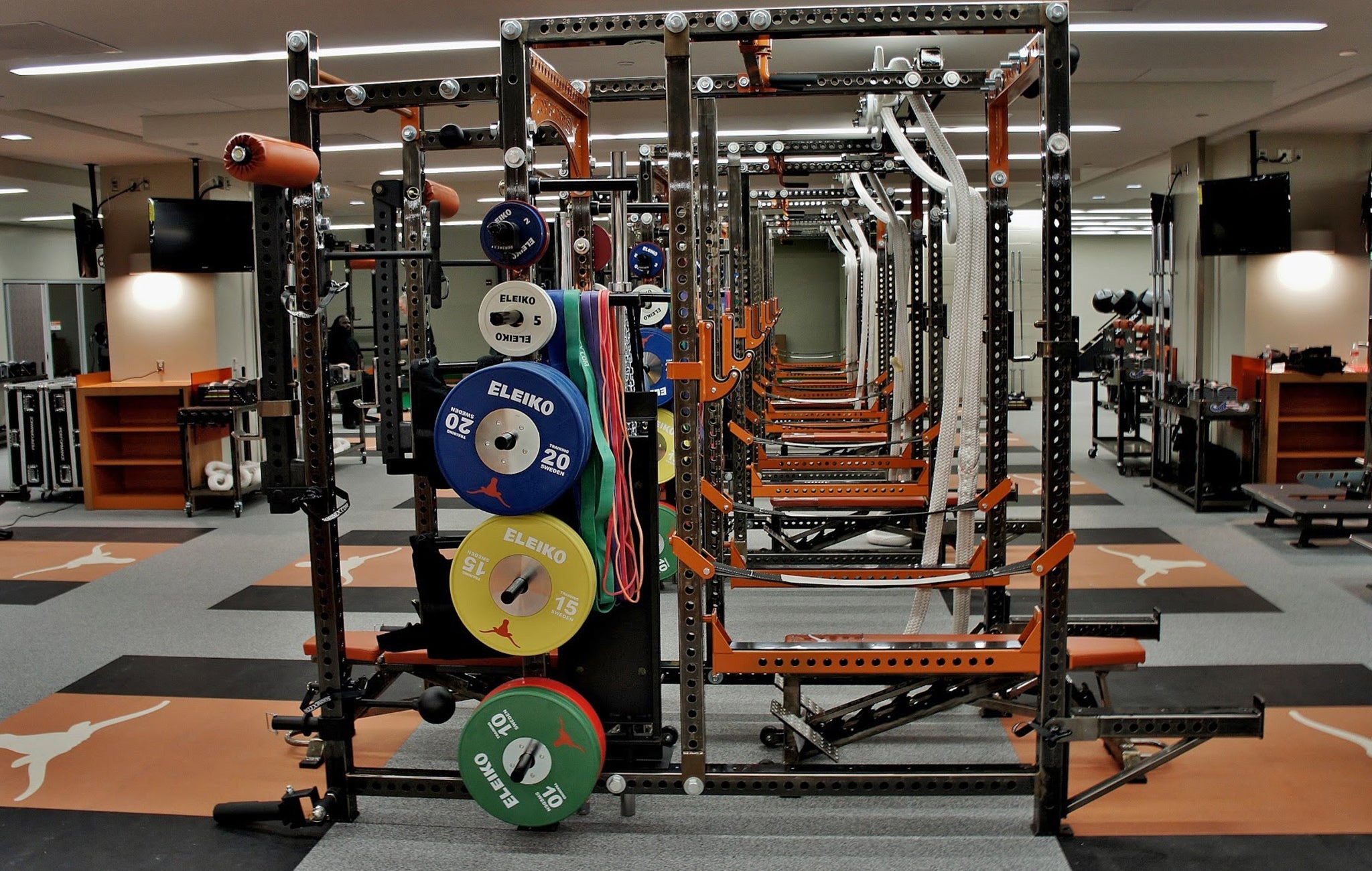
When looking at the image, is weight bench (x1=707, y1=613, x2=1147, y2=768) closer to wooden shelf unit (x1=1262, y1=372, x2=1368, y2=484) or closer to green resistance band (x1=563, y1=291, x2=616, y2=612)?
green resistance band (x1=563, y1=291, x2=616, y2=612)

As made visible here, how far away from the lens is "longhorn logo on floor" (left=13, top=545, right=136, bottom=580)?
A: 21.1ft

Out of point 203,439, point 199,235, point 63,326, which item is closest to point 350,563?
point 203,439

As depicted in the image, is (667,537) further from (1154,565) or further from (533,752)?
(1154,565)

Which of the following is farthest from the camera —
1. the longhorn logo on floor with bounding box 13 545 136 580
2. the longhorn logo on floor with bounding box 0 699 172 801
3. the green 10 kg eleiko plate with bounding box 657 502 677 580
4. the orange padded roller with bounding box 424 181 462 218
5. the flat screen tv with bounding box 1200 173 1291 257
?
the flat screen tv with bounding box 1200 173 1291 257

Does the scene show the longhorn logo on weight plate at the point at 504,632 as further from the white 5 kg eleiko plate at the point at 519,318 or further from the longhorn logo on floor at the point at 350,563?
the longhorn logo on floor at the point at 350,563

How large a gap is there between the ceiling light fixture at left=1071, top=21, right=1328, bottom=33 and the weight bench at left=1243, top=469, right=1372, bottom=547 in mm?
2650

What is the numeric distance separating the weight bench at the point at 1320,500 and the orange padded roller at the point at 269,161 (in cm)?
591

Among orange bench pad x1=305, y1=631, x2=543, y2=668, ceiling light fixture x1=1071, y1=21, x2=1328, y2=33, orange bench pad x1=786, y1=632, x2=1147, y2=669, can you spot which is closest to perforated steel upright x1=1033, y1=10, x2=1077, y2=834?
orange bench pad x1=786, y1=632, x2=1147, y2=669

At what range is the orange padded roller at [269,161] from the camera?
2635 millimetres

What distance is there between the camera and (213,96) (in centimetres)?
705

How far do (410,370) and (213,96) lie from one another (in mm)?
5305

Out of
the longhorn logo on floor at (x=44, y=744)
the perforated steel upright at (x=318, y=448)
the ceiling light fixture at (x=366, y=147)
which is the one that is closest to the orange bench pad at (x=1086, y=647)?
the perforated steel upright at (x=318, y=448)

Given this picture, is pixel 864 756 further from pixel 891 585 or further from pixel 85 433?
pixel 85 433

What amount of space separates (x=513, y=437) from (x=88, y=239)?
814 centimetres
